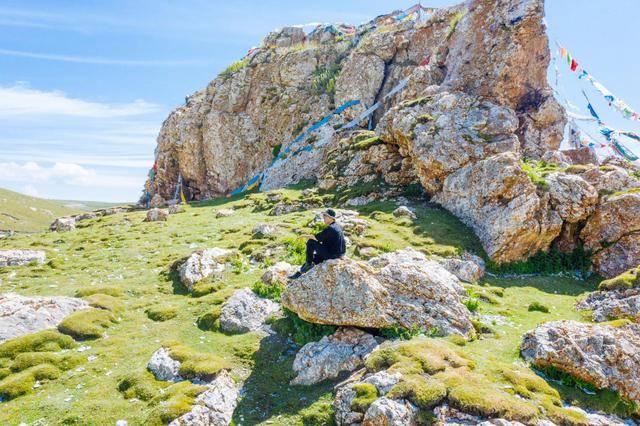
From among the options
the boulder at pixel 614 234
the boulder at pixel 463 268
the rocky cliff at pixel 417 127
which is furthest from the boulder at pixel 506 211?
the boulder at pixel 463 268

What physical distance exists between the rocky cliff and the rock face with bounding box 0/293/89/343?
28108 millimetres

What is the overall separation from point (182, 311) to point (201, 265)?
5449 mm

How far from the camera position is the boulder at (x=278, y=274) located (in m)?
23.9

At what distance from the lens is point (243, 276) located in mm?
27188

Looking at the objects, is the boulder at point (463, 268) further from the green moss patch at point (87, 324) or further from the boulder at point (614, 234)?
the green moss patch at point (87, 324)

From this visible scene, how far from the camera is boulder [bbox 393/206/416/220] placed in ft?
116

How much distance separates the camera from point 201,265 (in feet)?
92.5

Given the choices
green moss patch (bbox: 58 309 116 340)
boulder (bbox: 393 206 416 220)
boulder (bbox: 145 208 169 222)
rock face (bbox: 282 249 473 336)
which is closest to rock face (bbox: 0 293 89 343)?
green moss patch (bbox: 58 309 116 340)

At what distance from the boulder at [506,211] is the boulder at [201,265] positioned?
1961 cm

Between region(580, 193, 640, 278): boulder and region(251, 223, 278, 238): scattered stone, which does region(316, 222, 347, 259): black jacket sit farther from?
region(580, 193, 640, 278): boulder

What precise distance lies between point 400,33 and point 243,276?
54279 mm

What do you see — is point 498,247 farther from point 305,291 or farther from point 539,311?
point 305,291

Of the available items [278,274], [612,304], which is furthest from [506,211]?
[278,274]

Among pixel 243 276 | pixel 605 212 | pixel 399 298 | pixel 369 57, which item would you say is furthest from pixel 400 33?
pixel 399 298
